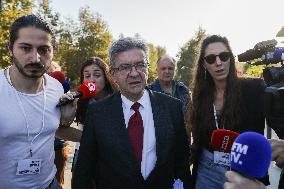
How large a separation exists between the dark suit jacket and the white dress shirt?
0.05m

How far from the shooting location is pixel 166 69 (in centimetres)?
620

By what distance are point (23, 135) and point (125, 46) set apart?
957 mm

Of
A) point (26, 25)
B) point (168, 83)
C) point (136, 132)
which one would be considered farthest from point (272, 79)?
point (168, 83)

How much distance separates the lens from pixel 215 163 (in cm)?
304

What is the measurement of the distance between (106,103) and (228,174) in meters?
1.48

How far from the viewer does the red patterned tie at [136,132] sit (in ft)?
8.24

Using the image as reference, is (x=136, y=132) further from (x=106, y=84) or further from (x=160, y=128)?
(x=106, y=84)

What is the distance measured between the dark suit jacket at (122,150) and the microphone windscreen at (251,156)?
1.17 metres

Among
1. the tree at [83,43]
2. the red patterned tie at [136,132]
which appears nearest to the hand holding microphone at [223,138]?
the red patterned tie at [136,132]

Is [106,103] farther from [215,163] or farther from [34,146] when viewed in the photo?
[215,163]

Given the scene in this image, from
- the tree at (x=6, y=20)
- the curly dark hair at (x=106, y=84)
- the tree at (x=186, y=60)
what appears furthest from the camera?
the tree at (x=186, y=60)

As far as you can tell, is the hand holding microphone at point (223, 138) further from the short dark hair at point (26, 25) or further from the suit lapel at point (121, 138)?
the short dark hair at point (26, 25)

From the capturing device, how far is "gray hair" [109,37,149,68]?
104 inches

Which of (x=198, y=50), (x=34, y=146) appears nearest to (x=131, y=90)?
(x=34, y=146)
